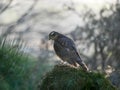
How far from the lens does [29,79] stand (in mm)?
10984

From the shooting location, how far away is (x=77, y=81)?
7.76 m

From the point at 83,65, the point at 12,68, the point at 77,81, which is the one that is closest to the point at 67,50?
the point at 83,65

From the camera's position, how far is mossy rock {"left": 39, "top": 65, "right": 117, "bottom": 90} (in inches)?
305

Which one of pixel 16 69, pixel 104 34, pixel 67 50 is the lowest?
pixel 104 34

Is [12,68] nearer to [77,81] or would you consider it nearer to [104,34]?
[77,81]

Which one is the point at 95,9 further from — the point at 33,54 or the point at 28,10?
the point at 33,54

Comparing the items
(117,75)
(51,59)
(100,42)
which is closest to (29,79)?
(117,75)

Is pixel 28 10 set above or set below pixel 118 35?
above

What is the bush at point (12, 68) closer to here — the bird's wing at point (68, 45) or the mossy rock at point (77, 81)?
the bird's wing at point (68, 45)

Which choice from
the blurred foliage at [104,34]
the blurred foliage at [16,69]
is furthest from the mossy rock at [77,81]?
the blurred foliage at [104,34]

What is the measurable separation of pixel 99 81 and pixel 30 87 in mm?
3236

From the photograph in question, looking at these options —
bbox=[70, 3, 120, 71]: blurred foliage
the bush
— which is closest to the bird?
the bush

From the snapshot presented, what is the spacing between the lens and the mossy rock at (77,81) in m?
7.75

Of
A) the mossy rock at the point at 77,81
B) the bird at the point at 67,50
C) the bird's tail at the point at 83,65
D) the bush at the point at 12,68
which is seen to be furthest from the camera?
the bush at the point at 12,68
